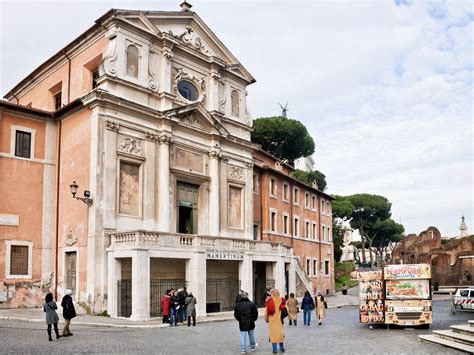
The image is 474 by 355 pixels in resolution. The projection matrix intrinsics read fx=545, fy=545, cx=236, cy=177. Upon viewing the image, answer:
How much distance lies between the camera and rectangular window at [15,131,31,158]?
2833cm

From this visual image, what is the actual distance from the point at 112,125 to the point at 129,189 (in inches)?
137

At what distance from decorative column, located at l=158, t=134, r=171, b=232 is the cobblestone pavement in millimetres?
8985

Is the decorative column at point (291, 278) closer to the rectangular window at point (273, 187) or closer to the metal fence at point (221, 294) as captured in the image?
the metal fence at point (221, 294)

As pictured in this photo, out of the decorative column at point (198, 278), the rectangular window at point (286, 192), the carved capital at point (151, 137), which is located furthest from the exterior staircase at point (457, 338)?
the rectangular window at point (286, 192)

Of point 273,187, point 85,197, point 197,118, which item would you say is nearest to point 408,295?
point 85,197

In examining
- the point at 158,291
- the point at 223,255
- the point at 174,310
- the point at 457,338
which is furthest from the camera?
the point at 223,255

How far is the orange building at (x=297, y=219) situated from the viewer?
137ft

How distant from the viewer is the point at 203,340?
17297 millimetres

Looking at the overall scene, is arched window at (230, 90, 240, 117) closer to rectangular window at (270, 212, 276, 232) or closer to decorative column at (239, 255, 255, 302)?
rectangular window at (270, 212, 276, 232)

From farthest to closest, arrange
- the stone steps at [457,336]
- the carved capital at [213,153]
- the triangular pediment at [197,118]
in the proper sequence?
the carved capital at [213,153] → the triangular pediment at [197,118] → the stone steps at [457,336]

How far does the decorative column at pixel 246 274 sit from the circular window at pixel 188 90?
34.6ft

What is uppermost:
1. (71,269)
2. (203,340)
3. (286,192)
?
(286,192)

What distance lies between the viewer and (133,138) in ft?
96.5

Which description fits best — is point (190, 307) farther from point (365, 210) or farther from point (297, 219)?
point (365, 210)
